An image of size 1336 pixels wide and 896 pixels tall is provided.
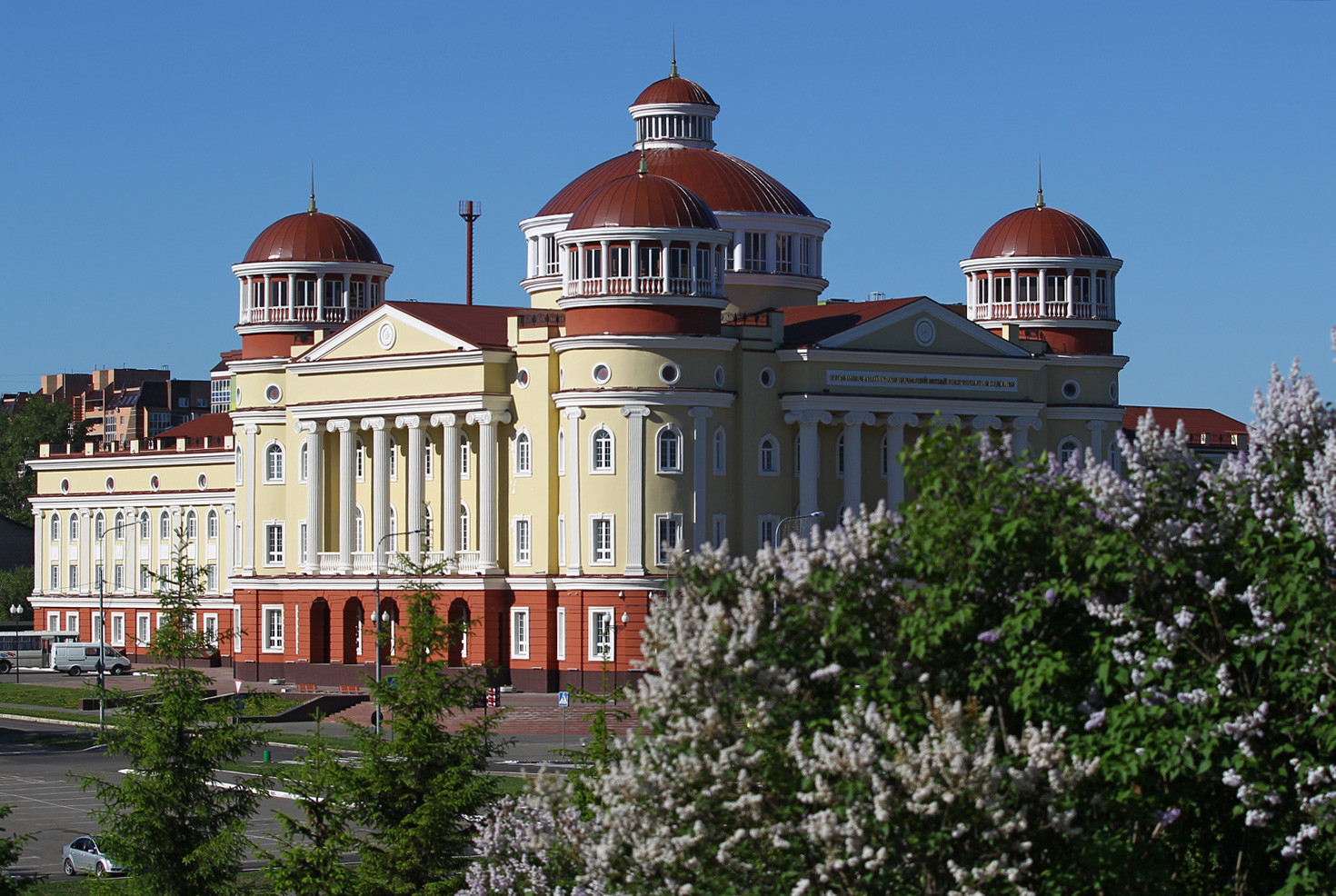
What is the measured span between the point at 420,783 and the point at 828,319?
2300 inches

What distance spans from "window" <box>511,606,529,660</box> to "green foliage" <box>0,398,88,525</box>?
8157 centimetres

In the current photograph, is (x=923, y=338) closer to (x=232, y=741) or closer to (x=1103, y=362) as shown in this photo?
(x=1103, y=362)


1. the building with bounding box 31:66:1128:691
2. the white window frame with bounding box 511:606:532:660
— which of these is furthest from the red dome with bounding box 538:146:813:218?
the white window frame with bounding box 511:606:532:660

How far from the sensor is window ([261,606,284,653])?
98500 mm

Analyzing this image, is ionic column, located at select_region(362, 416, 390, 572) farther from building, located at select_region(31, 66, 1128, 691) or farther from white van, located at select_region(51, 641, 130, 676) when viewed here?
white van, located at select_region(51, 641, 130, 676)

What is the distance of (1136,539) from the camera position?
78.4ft

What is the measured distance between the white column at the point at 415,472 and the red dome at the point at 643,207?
11231 mm

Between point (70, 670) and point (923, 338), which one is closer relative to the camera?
point (923, 338)

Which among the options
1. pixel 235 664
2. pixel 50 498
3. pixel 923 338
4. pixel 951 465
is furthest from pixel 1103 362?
pixel 951 465

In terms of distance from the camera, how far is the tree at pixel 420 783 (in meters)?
36.2

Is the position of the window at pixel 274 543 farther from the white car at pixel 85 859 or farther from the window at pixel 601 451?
the white car at pixel 85 859

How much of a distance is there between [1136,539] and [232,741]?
21.7 m

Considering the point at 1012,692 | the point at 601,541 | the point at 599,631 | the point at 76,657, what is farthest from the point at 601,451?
the point at 1012,692

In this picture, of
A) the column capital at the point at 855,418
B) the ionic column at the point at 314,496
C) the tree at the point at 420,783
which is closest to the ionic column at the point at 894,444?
the column capital at the point at 855,418
